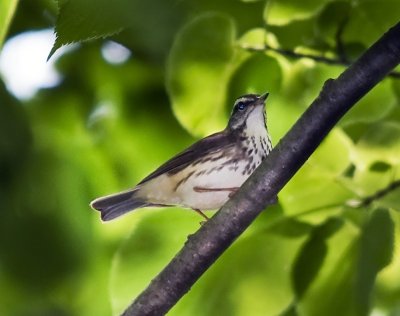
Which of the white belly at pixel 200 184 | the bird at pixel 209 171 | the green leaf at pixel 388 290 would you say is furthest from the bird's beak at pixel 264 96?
the green leaf at pixel 388 290

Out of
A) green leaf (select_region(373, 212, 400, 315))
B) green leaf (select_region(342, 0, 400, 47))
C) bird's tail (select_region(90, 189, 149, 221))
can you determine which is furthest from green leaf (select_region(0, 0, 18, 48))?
green leaf (select_region(373, 212, 400, 315))

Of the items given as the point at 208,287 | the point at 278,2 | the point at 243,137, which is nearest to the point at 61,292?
the point at 208,287

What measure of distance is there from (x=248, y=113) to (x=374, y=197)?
0.52ft

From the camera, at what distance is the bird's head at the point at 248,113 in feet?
2.47

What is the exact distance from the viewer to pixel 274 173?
58 cm

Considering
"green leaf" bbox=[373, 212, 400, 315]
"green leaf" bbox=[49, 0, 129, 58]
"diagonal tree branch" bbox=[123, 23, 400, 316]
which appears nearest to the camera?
"green leaf" bbox=[49, 0, 129, 58]

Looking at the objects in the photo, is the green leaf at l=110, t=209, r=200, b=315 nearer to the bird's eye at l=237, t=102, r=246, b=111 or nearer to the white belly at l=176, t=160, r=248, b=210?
the white belly at l=176, t=160, r=248, b=210

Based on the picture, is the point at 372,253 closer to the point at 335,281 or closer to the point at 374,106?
the point at 335,281

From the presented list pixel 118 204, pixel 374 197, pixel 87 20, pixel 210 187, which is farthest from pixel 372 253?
pixel 87 20

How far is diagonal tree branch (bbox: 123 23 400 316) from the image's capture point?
0.55m

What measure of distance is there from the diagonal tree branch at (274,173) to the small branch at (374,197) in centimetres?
22

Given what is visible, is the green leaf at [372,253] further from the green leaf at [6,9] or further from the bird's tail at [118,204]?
the green leaf at [6,9]

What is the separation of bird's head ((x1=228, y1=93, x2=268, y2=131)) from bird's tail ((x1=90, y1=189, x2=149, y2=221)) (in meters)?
0.14

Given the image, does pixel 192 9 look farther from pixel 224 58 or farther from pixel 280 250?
pixel 280 250
